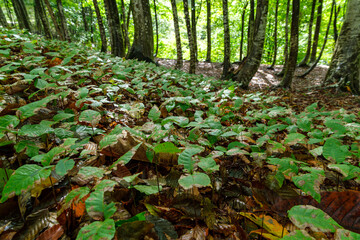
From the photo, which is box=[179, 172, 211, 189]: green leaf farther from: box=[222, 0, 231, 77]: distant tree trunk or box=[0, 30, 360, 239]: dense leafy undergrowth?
box=[222, 0, 231, 77]: distant tree trunk

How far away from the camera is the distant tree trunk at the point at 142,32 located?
24.7ft

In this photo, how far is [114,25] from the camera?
862 centimetres

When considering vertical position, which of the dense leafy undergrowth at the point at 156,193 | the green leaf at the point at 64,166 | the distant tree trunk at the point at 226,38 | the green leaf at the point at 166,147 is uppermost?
the distant tree trunk at the point at 226,38

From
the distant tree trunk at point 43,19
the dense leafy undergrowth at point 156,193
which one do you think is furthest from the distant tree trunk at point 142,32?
the dense leafy undergrowth at point 156,193

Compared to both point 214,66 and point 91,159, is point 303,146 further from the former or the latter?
point 214,66

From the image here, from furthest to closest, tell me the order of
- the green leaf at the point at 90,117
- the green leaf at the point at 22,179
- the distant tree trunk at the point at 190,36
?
1. the distant tree trunk at the point at 190,36
2. the green leaf at the point at 90,117
3. the green leaf at the point at 22,179

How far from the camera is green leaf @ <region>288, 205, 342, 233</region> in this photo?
75cm

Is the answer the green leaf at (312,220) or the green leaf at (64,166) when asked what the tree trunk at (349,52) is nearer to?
the green leaf at (312,220)

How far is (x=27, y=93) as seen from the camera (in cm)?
218

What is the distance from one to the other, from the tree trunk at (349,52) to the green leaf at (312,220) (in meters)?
7.54

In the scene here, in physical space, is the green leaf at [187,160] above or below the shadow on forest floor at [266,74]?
above

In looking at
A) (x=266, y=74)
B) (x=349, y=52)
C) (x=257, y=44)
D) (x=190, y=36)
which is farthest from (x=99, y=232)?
(x=266, y=74)

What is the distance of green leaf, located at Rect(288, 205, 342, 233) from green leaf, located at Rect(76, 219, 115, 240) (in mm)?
743

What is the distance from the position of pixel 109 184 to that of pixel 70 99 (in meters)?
1.78
